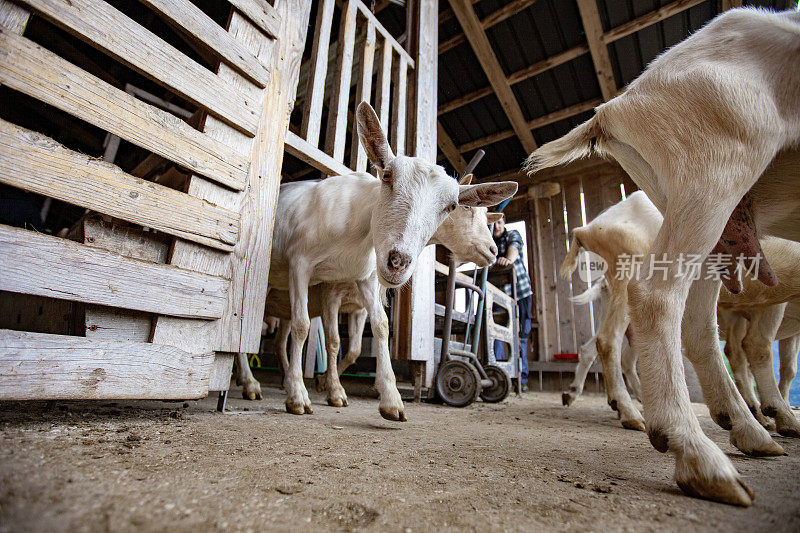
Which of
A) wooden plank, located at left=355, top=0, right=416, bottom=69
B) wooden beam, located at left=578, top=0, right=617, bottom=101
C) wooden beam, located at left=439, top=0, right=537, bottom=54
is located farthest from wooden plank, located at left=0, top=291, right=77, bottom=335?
wooden beam, located at left=578, top=0, right=617, bottom=101

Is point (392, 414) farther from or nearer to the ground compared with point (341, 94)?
nearer to the ground

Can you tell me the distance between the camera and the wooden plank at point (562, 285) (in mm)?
7422

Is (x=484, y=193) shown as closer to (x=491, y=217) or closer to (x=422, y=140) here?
(x=491, y=217)

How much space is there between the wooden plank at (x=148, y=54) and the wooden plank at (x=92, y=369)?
3.82ft

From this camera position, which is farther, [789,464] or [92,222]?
[92,222]

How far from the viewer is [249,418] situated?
1.89 metres

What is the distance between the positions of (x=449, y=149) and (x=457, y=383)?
5.83 meters

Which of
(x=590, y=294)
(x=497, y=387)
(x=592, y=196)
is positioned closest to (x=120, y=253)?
(x=497, y=387)

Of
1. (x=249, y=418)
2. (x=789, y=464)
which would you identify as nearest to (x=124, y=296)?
(x=249, y=418)

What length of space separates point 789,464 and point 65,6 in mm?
3164

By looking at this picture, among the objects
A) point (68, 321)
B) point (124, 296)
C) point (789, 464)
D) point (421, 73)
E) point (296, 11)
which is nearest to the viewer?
point (789, 464)

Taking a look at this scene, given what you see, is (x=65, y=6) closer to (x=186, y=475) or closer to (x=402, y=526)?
(x=186, y=475)

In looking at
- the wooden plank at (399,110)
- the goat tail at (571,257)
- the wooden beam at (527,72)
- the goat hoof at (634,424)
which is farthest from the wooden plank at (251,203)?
the wooden beam at (527,72)

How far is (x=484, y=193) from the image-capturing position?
8.58ft
